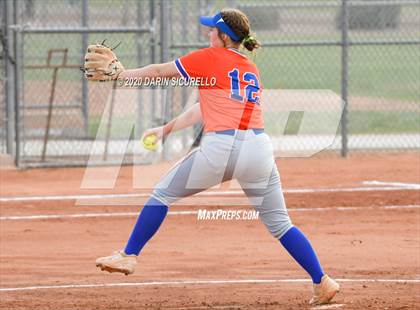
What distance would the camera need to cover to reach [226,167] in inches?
307

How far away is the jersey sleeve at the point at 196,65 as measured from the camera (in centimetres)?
776

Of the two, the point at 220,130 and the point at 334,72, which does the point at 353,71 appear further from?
the point at 220,130

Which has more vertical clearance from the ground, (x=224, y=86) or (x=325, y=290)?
(x=224, y=86)

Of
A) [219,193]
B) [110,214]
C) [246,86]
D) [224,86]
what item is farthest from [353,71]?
[224,86]

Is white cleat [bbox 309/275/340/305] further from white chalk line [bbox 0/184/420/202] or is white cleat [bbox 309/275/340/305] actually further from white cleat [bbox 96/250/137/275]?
white chalk line [bbox 0/184/420/202]

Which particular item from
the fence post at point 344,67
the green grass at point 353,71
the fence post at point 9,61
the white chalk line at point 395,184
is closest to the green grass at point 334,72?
the green grass at point 353,71

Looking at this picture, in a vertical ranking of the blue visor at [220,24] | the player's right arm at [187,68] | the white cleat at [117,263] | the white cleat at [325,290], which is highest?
the blue visor at [220,24]

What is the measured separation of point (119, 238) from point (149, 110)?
5831mm

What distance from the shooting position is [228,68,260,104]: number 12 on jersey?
783cm

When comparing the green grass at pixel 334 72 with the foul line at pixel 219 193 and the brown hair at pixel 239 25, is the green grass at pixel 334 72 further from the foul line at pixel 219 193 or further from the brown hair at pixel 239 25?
the brown hair at pixel 239 25

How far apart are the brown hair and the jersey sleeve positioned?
0.28 meters

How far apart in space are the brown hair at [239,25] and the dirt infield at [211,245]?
202 centimetres

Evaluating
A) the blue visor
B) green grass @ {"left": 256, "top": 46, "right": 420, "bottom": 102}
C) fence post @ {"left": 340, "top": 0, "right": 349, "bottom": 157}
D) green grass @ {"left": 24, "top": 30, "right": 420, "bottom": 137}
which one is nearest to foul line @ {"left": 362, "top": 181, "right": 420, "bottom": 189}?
fence post @ {"left": 340, "top": 0, "right": 349, "bottom": 157}

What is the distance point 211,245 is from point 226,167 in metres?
3.40
